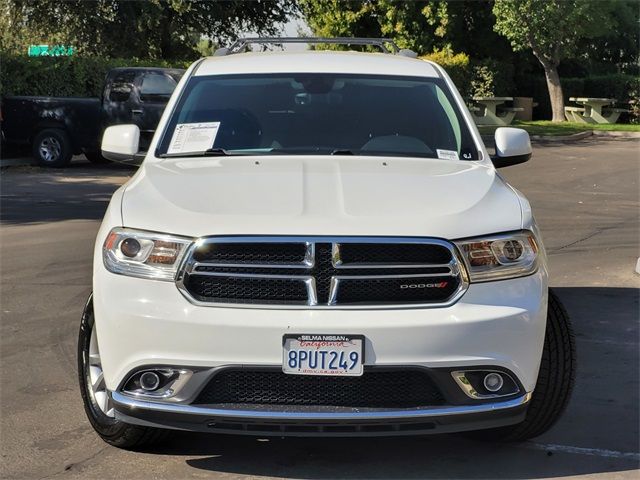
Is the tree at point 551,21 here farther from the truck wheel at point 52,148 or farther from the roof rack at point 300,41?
the roof rack at point 300,41

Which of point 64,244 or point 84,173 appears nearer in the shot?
point 64,244

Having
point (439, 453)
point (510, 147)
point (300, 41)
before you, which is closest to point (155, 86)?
point (300, 41)

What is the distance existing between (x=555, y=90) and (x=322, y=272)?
34.1 meters

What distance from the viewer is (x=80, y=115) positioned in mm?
18953

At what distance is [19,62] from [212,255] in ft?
61.0

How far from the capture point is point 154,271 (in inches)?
160

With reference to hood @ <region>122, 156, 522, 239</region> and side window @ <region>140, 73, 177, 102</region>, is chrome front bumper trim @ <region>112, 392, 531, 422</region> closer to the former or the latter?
hood @ <region>122, 156, 522, 239</region>

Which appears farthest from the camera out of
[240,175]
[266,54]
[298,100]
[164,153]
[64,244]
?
[64,244]

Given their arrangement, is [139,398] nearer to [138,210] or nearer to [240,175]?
[138,210]

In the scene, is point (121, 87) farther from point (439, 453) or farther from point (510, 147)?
point (439, 453)

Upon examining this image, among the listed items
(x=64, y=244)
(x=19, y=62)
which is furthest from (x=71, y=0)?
(x=64, y=244)

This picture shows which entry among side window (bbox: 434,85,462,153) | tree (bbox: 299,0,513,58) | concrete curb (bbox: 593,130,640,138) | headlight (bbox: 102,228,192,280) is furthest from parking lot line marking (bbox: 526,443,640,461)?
tree (bbox: 299,0,513,58)

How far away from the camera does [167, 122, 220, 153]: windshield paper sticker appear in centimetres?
529

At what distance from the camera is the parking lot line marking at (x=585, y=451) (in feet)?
15.2
